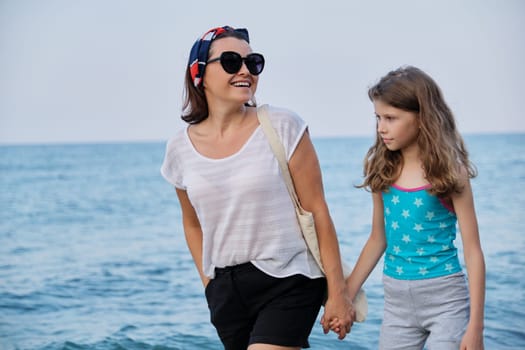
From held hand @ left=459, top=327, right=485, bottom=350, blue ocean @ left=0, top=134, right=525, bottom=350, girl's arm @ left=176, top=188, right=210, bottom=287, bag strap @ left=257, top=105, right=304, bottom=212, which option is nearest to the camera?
held hand @ left=459, top=327, right=485, bottom=350

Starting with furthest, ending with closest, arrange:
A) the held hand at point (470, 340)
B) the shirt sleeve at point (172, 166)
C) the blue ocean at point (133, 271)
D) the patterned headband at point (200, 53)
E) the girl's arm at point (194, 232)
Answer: the blue ocean at point (133, 271) < the girl's arm at point (194, 232) < the shirt sleeve at point (172, 166) < the patterned headband at point (200, 53) < the held hand at point (470, 340)

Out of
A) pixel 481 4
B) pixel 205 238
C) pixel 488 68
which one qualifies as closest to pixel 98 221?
pixel 205 238

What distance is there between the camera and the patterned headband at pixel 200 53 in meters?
2.82

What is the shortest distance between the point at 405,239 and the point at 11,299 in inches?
283

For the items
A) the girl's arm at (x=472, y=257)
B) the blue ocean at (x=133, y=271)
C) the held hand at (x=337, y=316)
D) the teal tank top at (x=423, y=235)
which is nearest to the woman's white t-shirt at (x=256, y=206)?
the held hand at (x=337, y=316)

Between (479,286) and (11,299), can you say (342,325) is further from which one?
(11,299)

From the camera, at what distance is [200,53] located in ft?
9.29

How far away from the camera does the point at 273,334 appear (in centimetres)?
271

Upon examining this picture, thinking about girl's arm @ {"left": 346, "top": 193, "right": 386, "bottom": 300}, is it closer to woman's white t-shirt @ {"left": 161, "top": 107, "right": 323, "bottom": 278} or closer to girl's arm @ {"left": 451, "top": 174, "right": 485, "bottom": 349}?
woman's white t-shirt @ {"left": 161, "top": 107, "right": 323, "bottom": 278}

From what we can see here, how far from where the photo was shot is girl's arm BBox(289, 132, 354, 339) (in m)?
2.73

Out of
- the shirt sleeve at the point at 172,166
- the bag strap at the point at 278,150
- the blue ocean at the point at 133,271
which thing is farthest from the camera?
the blue ocean at the point at 133,271

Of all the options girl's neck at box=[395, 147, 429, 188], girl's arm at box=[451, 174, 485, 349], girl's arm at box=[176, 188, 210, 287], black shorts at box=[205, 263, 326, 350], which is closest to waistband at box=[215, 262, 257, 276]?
black shorts at box=[205, 263, 326, 350]

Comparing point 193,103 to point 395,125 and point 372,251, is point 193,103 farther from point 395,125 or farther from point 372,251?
point 372,251

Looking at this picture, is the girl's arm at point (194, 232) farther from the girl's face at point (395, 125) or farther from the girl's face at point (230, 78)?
the girl's face at point (395, 125)
